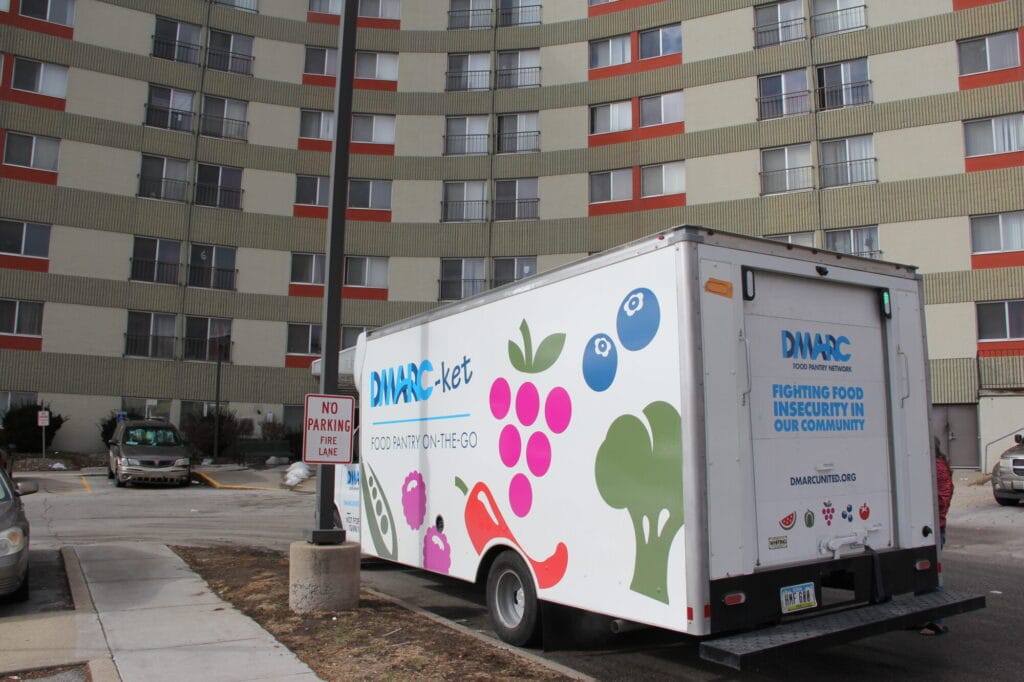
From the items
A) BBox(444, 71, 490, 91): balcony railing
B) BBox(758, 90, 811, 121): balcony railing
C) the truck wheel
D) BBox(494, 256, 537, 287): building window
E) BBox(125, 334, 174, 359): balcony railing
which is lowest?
the truck wheel

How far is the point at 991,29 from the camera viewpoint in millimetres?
28188

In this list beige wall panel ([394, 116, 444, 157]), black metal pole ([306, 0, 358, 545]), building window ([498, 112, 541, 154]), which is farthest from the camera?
beige wall panel ([394, 116, 444, 157])

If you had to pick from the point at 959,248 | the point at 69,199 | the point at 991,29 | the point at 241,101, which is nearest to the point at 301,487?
the point at 69,199

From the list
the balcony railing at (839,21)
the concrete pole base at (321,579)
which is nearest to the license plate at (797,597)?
the concrete pole base at (321,579)

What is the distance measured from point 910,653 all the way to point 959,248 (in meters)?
25.5

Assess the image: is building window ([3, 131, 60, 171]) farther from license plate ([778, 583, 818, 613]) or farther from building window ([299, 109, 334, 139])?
license plate ([778, 583, 818, 613])

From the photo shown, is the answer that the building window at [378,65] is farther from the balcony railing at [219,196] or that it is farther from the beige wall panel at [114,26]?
the beige wall panel at [114,26]

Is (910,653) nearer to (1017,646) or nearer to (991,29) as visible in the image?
(1017,646)

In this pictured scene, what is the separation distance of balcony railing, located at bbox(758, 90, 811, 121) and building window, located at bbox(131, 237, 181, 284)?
2465 cm

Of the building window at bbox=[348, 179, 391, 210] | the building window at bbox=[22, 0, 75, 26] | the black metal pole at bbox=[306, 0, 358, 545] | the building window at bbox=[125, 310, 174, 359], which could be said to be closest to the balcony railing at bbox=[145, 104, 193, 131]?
the building window at bbox=[22, 0, 75, 26]

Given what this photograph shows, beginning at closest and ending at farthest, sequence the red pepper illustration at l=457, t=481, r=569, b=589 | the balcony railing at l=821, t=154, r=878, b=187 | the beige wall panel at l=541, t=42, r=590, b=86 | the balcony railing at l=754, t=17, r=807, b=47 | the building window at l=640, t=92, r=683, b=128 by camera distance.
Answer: the red pepper illustration at l=457, t=481, r=569, b=589
the balcony railing at l=821, t=154, r=878, b=187
the balcony railing at l=754, t=17, r=807, b=47
the building window at l=640, t=92, r=683, b=128
the beige wall panel at l=541, t=42, r=590, b=86

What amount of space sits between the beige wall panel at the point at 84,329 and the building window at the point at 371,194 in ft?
35.5

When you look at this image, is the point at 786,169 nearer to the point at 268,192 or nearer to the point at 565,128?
the point at 565,128

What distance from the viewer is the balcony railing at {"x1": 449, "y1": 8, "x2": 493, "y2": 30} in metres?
37.3
